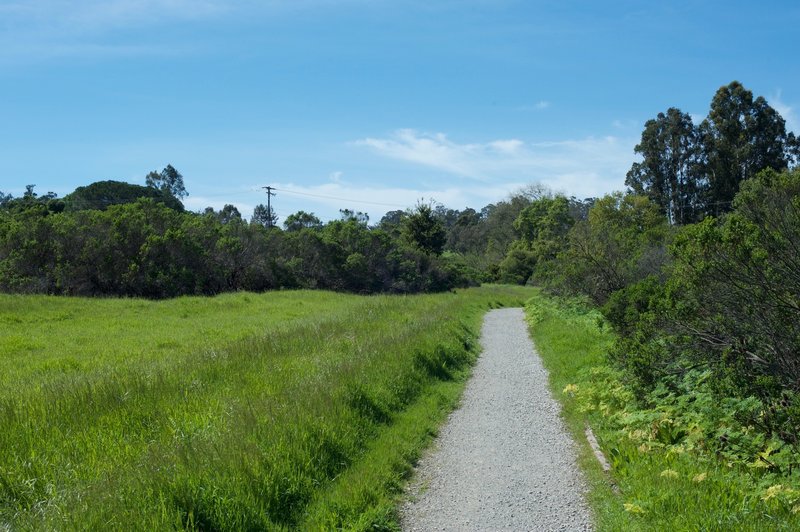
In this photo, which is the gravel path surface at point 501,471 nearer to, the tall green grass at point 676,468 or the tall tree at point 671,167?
the tall green grass at point 676,468

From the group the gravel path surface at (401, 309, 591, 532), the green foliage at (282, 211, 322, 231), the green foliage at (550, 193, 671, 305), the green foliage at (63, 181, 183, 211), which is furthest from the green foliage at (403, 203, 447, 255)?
the gravel path surface at (401, 309, 591, 532)

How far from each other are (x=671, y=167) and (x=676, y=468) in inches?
2158

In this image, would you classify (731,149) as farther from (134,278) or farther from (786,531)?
(786,531)

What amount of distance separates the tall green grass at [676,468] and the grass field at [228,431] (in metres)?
2.14

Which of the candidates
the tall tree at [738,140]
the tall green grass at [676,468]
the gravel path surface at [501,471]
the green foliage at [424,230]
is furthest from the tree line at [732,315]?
the green foliage at [424,230]

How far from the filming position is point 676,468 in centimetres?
652

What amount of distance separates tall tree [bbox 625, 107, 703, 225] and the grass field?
44.8 meters

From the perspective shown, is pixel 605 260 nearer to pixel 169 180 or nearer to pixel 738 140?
pixel 738 140

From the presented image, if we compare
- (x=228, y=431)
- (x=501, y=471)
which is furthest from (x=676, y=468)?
(x=228, y=431)

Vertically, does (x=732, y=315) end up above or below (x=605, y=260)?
below

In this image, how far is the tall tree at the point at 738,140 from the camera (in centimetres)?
4881

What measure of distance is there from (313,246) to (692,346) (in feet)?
158

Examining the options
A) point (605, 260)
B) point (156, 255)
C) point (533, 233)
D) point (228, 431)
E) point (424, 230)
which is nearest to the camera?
point (228, 431)

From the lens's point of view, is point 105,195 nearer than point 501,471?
No
